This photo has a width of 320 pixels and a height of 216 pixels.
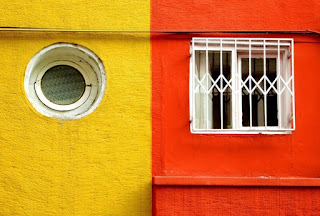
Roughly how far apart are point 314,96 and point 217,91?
1071 mm

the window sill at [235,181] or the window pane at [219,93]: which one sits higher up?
the window pane at [219,93]

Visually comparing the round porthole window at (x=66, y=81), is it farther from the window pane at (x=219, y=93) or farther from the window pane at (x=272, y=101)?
the window pane at (x=272, y=101)

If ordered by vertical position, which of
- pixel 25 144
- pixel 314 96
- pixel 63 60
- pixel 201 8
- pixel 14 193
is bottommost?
pixel 14 193

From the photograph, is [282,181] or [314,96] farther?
[314,96]

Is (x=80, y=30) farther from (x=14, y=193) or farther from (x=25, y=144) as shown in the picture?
(x=14, y=193)

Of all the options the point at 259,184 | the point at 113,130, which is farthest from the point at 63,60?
the point at 259,184

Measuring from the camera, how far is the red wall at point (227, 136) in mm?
6055

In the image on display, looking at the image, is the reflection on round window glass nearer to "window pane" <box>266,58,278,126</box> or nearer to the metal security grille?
the metal security grille

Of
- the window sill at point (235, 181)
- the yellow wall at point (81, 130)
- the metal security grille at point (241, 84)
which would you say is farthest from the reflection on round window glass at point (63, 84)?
the window sill at point (235, 181)

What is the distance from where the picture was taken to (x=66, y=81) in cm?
636

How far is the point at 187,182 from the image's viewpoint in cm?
570

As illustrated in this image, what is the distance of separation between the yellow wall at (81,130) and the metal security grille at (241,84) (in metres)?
0.60

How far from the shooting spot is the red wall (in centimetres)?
605

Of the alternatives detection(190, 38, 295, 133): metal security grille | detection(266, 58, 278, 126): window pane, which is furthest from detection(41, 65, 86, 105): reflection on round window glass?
detection(266, 58, 278, 126): window pane
